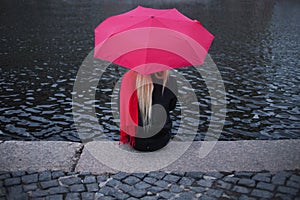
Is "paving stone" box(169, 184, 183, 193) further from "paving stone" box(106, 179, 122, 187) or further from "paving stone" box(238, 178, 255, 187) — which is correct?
"paving stone" box(238, 178, 255, 187)

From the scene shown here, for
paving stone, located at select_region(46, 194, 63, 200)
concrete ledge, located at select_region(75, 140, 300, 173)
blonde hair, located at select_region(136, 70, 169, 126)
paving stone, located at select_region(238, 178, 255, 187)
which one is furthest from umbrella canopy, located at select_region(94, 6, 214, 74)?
paving stone, located at select_region(46, 194, 63, 200)

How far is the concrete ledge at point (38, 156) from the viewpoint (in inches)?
171

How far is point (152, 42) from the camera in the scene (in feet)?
14.0

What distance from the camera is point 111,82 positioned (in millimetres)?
9250

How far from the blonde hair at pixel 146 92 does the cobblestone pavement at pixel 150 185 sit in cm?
78

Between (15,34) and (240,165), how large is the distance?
1192 cm

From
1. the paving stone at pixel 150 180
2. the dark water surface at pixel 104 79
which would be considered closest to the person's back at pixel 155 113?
the paving stone at pixel 150 180

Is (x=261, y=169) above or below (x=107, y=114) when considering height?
above

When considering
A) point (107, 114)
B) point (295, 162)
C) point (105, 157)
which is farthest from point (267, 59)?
point (105, 157)

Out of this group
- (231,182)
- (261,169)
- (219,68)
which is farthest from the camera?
(219,68)

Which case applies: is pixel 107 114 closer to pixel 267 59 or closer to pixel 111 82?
pixel 111 82

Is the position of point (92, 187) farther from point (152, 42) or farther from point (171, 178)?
point (152, 42)

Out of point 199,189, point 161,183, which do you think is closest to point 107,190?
point 161,183

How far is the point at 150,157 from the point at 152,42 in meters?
1.46
